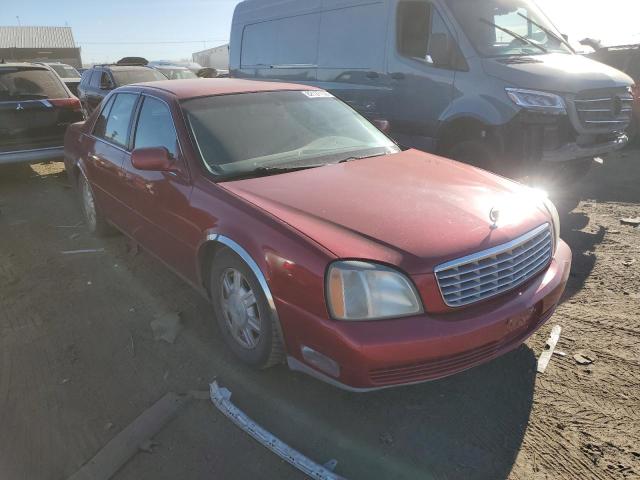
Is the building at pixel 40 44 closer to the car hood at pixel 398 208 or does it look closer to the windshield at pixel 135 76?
the windshield at pixel 135 76

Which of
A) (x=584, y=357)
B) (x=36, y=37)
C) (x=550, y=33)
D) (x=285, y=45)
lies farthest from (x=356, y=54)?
(x=36, y=37)

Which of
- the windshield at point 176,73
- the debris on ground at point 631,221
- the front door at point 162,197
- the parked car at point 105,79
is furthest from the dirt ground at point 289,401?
the windshield at point 176,73

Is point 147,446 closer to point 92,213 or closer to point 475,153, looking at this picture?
point 92,213

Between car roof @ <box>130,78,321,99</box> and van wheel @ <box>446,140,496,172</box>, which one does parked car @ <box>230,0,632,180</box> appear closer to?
van wheel @ <box>446,140,496,172</box>

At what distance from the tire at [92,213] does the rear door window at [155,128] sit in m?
1.36

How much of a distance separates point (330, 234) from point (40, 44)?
51.4m

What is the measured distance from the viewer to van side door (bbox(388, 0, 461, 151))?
5324 millimetres

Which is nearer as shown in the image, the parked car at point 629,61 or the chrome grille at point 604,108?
the chrome grille at point 604,108

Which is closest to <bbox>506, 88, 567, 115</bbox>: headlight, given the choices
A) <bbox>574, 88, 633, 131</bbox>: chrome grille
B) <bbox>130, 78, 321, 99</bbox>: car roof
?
<bbox>574, 88, 633, 131</bbox>: chrome grille

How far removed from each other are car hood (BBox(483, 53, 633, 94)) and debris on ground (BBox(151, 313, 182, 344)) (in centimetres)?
385

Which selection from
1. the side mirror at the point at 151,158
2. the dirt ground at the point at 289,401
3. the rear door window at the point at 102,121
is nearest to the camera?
the dirt ground at the point at 289,401

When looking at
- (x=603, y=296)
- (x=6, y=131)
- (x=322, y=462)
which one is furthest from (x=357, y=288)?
(x=6, y=131)

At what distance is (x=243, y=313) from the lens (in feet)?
9.07

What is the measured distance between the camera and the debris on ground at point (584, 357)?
9.37ft
